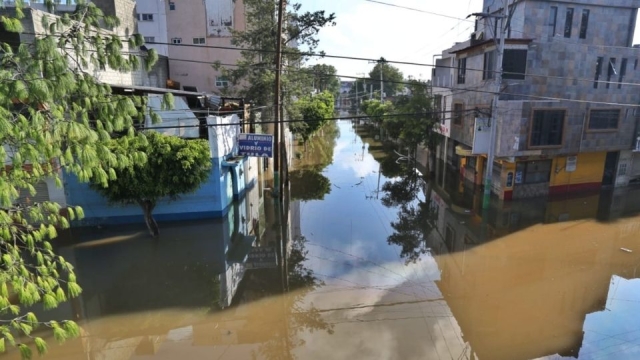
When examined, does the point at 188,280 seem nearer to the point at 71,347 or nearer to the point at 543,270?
the point at 71,347

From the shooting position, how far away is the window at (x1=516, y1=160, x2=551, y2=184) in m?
19.0

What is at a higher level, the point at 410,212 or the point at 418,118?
the point at 418,118

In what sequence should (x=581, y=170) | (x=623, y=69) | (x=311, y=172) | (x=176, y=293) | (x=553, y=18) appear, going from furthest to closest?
(x=311, y=172), (x=581, y=170), (x=623, y=69), (x=553, y=18), (x=176, y=293)

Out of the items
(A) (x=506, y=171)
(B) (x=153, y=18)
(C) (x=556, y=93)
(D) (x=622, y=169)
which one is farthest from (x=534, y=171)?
(B) (x=153, y=18)

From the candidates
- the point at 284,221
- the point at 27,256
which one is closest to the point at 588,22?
the point at 284,221

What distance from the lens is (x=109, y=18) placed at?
3236mm

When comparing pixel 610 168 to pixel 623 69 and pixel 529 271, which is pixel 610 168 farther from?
pixel 529 271

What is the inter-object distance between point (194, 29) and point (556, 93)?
2535 cm

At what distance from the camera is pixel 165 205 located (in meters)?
15.5

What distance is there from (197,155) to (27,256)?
6.10 metres

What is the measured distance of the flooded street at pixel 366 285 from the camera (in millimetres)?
8281

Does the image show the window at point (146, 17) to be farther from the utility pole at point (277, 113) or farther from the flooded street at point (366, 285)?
the flooded street at point (366, 285)

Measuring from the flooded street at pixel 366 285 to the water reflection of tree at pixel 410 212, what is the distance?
0.11m

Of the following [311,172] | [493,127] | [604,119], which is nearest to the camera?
[493,127]
